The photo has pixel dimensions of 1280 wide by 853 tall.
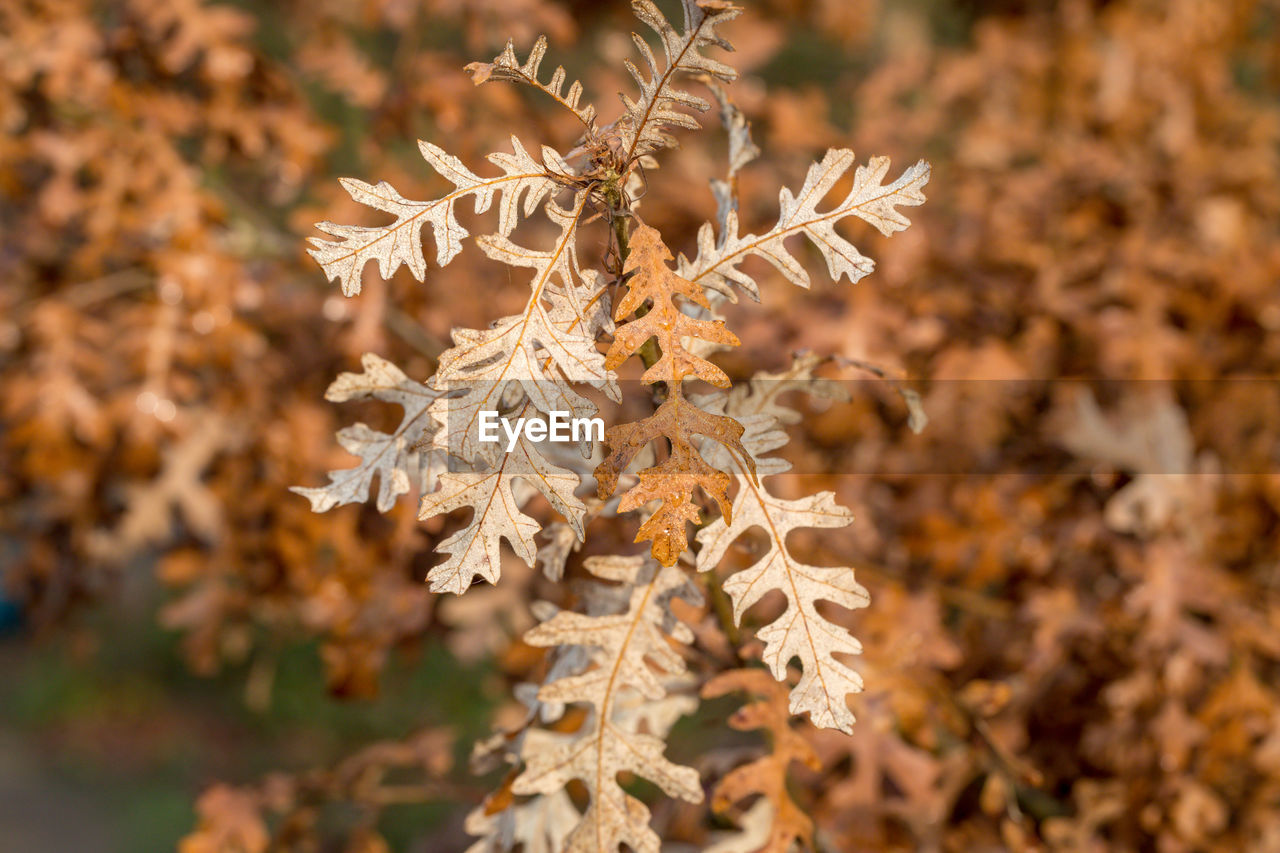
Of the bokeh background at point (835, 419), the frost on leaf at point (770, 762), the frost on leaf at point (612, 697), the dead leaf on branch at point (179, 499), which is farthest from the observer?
the dead leaf on branch at point (179, 499)

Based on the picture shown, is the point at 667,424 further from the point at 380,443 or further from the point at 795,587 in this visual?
the point at 380,443

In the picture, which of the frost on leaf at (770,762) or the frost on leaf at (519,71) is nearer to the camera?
the frost on leaf at (519,71)

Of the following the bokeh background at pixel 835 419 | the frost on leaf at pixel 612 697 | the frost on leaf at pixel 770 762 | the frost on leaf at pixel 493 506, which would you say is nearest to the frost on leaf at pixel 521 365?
the frost on leaf at pixel 493 506

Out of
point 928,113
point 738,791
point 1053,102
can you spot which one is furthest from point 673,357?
point 1053,102

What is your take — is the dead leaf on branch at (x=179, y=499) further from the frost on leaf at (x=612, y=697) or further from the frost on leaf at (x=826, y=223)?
the frost on leaf at (x=826, y=223)

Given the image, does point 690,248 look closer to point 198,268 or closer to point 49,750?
point 198,268

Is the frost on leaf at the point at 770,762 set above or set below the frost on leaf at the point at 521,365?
below
